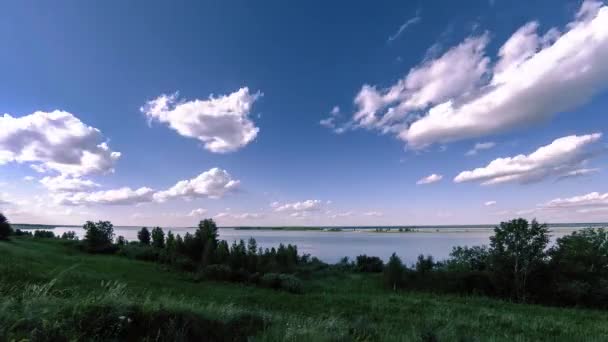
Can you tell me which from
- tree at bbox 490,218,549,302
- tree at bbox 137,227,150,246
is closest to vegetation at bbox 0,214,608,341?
tree at bbox 490,218,549,302

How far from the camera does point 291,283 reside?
29.0 meters

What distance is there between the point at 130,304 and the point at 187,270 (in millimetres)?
39325

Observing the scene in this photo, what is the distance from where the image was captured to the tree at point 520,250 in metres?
26.2

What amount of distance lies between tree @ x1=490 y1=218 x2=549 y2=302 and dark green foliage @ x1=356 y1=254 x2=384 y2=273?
21.8 meters

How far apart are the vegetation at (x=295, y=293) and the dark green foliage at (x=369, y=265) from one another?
186 mm

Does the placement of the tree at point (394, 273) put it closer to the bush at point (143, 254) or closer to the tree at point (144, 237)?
the bush at point (143, 254)

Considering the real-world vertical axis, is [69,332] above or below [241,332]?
above

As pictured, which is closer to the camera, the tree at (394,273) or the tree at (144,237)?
the tree at (394,273)

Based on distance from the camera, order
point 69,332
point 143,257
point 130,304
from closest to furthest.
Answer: point 69,332
point 130,304
point 143,257

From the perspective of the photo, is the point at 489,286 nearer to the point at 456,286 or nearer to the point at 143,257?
the point at 456,286

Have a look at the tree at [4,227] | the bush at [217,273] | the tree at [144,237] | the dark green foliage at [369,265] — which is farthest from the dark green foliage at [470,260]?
the tree at [144,237]

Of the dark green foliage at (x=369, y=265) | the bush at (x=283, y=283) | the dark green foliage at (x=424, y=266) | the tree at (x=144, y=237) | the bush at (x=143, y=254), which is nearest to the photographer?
the bush at (x=283, y=283)

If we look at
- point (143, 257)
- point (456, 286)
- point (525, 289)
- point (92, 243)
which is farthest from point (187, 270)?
point (525, 289)

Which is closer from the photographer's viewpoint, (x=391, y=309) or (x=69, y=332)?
(x=69, y=332)
